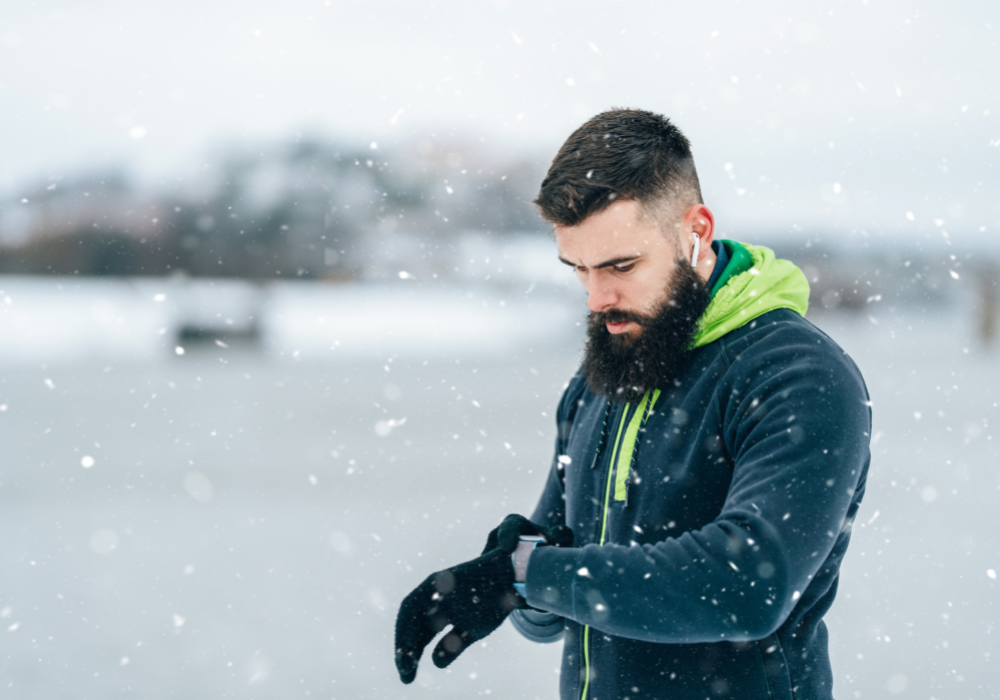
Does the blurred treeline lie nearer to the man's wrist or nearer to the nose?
the nose

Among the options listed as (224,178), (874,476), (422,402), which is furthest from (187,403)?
(224,178)

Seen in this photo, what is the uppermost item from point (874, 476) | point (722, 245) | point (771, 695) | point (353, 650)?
point (722, 245)

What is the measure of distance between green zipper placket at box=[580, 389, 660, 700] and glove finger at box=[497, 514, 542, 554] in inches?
5.8

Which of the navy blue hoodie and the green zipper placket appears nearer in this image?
the navy blue hoodie

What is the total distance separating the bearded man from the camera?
105 cm

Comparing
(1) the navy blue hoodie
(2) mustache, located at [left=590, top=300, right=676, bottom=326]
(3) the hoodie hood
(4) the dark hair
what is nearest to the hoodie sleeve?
(1) the navy blue hoodie

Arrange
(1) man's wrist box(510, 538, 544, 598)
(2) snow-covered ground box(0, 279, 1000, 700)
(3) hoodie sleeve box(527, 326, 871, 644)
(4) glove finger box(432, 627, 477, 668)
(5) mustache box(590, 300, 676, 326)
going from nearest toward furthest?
(3) hoodie sleeve box(527, 326, 871, 644) < (1) man's wrist box(510, 538, 544, 598) < (4) glove finger box(432, 627, 477, 668) < (5) mustache box(590, 300, 676, 326) < (2) snow-covered ground box(0, 279, 1000, 700)

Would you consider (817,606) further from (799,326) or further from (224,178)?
(224,178)

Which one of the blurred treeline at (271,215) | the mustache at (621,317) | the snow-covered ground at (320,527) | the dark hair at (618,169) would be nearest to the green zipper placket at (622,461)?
the mustache at (621,317)

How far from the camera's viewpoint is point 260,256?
3166 centimetres

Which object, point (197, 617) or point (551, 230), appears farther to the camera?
point (197, 617)

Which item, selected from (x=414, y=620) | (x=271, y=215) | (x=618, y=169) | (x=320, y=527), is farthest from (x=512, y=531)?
(x=271, y=215)

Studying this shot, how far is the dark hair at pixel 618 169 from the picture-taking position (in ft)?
4.44

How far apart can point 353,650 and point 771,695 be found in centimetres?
224
